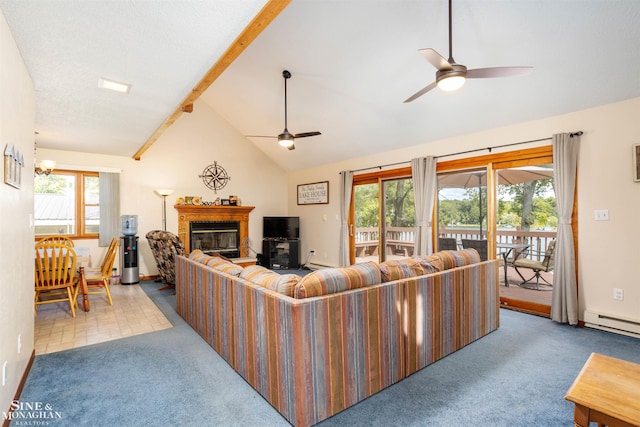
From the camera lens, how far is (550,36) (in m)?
2.83

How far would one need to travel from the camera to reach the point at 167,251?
487 centimetres

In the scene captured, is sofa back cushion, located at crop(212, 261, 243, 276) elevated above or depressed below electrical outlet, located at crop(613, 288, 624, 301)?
above

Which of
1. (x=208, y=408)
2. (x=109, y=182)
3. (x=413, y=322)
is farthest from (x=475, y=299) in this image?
(x=109, y=182)

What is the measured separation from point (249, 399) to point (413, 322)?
4.18ft

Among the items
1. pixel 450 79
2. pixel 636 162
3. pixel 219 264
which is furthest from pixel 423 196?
pixel 219 264

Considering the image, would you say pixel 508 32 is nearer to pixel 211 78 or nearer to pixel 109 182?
pixel 211 78

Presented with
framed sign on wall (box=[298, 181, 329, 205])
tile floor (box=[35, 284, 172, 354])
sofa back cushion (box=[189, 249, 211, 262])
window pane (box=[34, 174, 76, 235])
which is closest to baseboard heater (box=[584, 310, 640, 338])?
sofa back cushion (box=[189, 249, 211, 262])

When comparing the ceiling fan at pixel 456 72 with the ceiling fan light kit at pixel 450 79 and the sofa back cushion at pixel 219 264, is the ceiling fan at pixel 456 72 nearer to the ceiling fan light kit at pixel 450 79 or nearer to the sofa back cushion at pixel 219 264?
the ceiling fan light kit at pixel 450 79

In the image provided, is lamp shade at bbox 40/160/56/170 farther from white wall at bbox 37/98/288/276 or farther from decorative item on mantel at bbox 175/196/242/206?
decorative item on mantel at bbox 175/196/242/206

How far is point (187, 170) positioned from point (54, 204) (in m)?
2.30

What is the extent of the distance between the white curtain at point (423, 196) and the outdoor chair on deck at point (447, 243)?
0.19 m

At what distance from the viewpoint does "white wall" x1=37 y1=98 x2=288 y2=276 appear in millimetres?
5879

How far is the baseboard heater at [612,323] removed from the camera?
3.14 meters

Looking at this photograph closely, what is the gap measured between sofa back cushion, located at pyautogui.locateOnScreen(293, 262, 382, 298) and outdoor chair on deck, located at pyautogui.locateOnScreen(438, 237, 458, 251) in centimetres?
308
